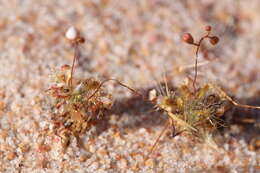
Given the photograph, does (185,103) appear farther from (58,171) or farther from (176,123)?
(58,171)

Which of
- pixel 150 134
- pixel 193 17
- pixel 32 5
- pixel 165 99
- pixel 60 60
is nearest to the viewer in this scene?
pixel 165 99

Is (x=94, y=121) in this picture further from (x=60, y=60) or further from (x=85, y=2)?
(x=85, y=2)

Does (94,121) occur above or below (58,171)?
above

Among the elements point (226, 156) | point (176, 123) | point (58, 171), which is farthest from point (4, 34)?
point (226, 156)

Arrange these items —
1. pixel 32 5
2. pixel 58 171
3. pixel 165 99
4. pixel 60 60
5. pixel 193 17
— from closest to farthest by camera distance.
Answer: pixel 58 171 → pixel 165 99 → pixel 60 60 → pixel 32 5 → pixel 193 17

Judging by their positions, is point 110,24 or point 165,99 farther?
point 110,24

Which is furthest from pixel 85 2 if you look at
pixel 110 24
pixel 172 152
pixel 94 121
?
pixel 172 152

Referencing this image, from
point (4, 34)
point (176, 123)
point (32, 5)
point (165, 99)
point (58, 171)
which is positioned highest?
point (32, 5)
